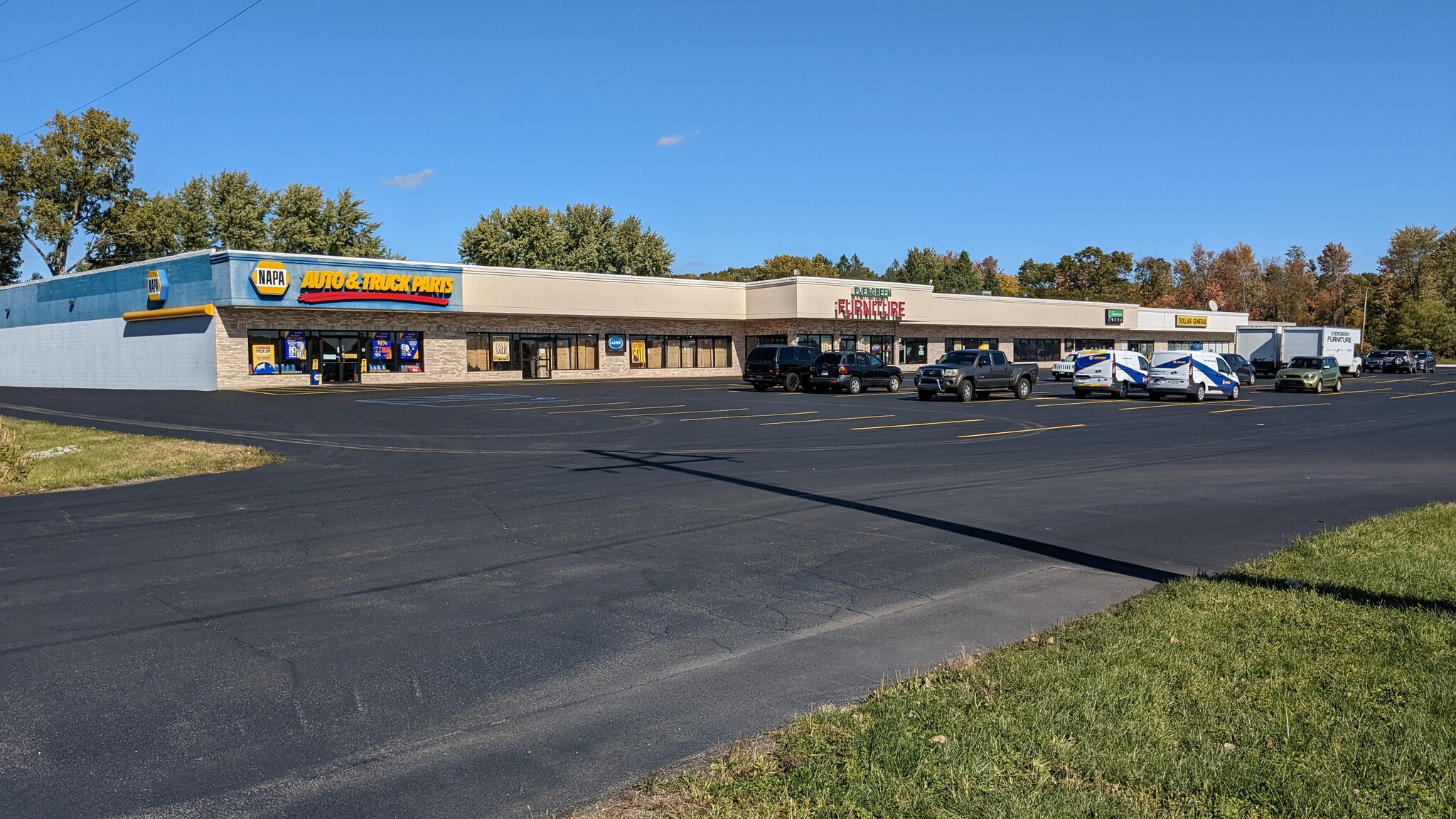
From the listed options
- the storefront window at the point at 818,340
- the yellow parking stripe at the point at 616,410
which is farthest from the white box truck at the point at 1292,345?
the yellow parking stripe at the point at 616,410

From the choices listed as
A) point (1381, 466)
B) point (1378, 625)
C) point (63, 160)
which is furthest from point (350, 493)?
point (63, 160)

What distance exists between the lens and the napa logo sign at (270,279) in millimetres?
40969

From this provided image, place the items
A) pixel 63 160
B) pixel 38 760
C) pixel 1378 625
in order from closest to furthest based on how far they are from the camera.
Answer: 1. pixel 38 760
2. pixel 1378 625
3. pixel 63 160

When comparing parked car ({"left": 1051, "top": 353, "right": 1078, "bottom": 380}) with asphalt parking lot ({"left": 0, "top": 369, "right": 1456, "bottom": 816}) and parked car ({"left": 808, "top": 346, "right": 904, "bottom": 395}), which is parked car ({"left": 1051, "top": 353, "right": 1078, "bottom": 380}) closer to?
parked car ({"left": 808, "top": 346, "right": 904, "bottom": 395})

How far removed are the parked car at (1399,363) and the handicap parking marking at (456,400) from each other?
70.5 meters

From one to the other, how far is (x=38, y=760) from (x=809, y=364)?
37.9 meters

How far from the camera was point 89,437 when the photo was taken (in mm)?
20906

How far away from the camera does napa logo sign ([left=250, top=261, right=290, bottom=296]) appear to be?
134 feet

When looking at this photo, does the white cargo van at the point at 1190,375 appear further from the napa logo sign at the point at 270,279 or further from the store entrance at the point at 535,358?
the napa logo sign at the point at 270,279

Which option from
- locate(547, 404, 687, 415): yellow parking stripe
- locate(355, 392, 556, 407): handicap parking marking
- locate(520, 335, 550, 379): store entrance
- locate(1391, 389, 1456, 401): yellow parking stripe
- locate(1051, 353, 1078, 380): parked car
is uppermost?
locate(520, 335, 550, 379): store entrance

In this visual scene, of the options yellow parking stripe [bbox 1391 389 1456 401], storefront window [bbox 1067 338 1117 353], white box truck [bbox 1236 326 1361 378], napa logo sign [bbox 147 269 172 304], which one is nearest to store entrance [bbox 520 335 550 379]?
napa logo sign [bbox 147 269 172 304]

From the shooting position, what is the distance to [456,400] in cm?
3475

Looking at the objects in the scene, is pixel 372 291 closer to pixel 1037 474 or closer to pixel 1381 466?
pixel 1037 474

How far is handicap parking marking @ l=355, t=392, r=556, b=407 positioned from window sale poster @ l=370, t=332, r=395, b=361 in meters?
9.89
